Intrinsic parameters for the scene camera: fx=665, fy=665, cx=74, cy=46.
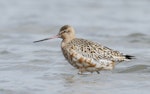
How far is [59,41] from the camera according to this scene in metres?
19.4

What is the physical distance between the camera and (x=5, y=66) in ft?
49.9

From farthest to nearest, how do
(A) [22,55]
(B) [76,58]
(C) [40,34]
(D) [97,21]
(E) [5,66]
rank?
(D) [97,21]
(C) [40,34]
(A) [22,55]
(E) [5,66]
(B) [76,58]

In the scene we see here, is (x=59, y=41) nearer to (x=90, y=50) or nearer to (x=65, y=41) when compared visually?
(x=65, y=41)

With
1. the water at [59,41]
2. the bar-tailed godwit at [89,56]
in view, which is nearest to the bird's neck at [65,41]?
the bar-tailed godwit at [89,56]

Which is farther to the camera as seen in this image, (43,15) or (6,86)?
(43,15)

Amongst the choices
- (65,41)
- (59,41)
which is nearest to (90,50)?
(65,41)

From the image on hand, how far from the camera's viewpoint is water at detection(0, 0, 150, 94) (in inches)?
515

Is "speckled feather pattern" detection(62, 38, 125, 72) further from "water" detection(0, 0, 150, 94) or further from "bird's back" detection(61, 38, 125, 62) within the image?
"water" detection(0, 0, 150, 94)

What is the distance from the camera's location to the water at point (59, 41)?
42.9 ft

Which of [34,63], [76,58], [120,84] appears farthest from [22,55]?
[120,84]

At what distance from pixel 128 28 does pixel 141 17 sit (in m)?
1.63

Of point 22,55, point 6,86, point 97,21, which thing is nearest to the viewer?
point 6,86

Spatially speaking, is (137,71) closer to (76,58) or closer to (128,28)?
(76,58)

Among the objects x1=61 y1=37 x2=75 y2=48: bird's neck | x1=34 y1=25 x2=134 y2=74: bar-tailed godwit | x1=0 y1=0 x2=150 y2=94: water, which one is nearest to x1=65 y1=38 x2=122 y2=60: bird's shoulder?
x1=34 y1=25 x2=134 y2=74: bar-tailed godwit
